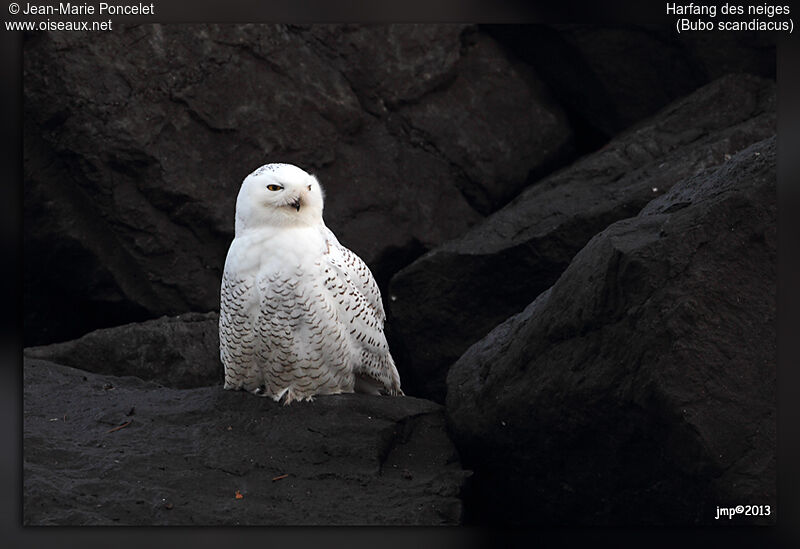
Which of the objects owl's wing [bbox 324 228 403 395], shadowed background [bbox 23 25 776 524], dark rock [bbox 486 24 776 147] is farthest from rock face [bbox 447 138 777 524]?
dark rock [bbox 486 24 776 147]

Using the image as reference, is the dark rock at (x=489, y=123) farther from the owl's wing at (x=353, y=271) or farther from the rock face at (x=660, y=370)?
the rock face at (x=660, y=370)

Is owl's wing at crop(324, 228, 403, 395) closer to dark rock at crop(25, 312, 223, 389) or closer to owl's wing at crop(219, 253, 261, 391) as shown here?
owl's wing at crop(219, 253, 261, 391)

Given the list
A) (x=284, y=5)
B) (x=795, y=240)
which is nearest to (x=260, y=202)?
(x=284, y=5)

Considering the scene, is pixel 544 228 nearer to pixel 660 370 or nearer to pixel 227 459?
pixel 660 370

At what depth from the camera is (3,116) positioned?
139 inches

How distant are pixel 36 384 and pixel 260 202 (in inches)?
47.3

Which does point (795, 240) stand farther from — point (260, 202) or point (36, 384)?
point (36, 384)

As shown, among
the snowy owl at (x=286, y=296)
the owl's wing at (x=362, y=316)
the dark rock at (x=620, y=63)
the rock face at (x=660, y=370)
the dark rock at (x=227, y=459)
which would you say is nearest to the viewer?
the rock face at (x=660, y=370)

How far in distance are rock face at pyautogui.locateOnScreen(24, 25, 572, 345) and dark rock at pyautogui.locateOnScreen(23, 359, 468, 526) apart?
1.00 meters

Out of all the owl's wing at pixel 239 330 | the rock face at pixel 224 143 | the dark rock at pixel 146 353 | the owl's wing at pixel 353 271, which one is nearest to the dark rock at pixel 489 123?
the rock face at pixel 224 143

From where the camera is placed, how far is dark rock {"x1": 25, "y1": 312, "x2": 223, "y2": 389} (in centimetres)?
471

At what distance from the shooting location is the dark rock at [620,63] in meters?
5.25

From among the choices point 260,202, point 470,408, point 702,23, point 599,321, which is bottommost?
point 470,408

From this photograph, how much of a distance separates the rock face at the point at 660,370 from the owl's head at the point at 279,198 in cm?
94
